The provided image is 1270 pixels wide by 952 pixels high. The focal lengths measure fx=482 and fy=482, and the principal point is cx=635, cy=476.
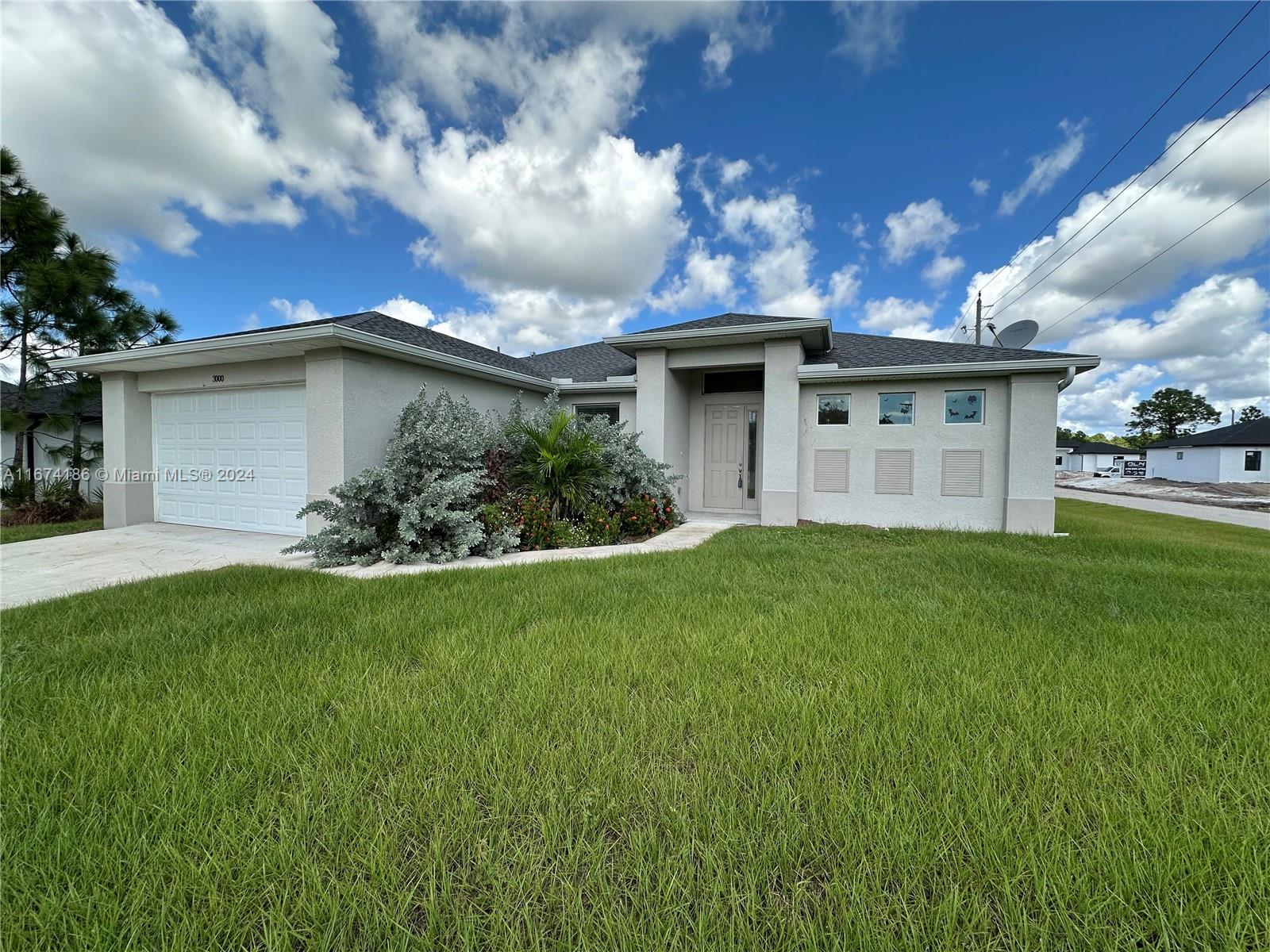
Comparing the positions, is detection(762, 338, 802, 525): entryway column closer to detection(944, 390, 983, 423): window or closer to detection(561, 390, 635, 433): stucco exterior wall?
detection(944, 390, 983, 423): window

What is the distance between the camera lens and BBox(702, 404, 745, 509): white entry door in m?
11.0

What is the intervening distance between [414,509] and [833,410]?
8.00 meters

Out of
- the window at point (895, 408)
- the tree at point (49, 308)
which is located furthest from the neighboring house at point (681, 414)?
the tree at point (49, 308)

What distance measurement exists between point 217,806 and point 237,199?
13.5 meters

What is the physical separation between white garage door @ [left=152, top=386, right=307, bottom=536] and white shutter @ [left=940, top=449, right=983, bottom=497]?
1158 cm

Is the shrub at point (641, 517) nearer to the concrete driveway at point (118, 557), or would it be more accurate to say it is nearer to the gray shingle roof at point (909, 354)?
the concrete driveway at point (118, 557)

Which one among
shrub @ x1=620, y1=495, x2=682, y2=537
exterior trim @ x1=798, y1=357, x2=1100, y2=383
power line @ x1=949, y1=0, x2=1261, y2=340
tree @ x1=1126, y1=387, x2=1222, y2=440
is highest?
power line @ x1=949, y1=0, x2=1261, y2=340

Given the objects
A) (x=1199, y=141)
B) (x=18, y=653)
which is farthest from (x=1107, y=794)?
(x=1199, y=141)

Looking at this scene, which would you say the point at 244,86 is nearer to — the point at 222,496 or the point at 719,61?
the point at 222,496

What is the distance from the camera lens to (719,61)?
1003 cm

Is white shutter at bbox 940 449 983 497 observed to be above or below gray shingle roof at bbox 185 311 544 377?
below

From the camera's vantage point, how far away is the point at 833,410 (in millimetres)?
9852

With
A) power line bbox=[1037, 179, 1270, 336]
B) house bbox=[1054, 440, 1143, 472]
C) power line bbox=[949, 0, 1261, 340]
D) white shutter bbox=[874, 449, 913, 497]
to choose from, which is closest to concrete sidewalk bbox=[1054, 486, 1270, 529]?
power line bbox=[1037, 179, 1270, 336]

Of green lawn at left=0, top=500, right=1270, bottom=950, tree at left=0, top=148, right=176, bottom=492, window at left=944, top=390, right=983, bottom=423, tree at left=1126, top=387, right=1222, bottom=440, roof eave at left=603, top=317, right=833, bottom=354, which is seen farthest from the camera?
tree at left=1126, top=387, right=1222, bottom=440
